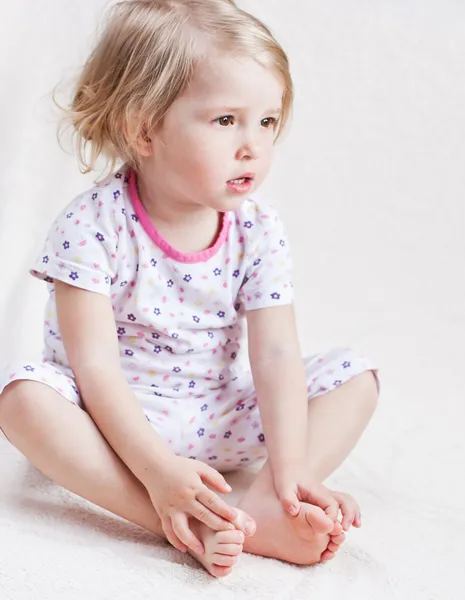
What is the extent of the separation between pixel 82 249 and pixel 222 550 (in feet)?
1.20

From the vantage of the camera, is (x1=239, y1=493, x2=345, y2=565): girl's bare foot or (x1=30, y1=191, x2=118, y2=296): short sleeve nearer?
(x1=239, y1=493, x2=345, y2=565): girl's bare foot

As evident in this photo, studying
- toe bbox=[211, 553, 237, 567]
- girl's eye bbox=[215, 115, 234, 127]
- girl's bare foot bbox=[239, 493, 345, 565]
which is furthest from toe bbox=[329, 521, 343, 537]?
girl's eye bbox=[215, 115, 234, 127]

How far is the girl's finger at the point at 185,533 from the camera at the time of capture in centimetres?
102

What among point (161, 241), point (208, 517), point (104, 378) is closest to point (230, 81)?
point (161, 241)

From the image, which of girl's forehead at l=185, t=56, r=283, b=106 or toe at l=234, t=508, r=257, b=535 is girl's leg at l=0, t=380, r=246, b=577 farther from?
girl's forehead at l=185, t=56, r=283, b=106

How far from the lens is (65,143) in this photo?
1.71 meters

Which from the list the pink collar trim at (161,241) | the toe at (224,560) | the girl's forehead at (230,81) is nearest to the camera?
the toe at (224,560)

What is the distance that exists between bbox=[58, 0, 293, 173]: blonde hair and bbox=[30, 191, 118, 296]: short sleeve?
68 mm

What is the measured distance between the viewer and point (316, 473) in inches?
47.3

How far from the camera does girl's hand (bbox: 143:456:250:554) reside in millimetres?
1024

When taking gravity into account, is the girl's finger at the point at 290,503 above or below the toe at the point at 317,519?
below

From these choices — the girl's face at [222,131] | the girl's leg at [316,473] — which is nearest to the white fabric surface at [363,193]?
the girl's leg at [316,473]

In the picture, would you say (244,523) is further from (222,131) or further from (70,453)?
(222,131)

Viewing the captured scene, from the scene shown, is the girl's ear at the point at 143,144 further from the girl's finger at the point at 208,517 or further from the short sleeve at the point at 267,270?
the girl's finger at the point at 208,517
